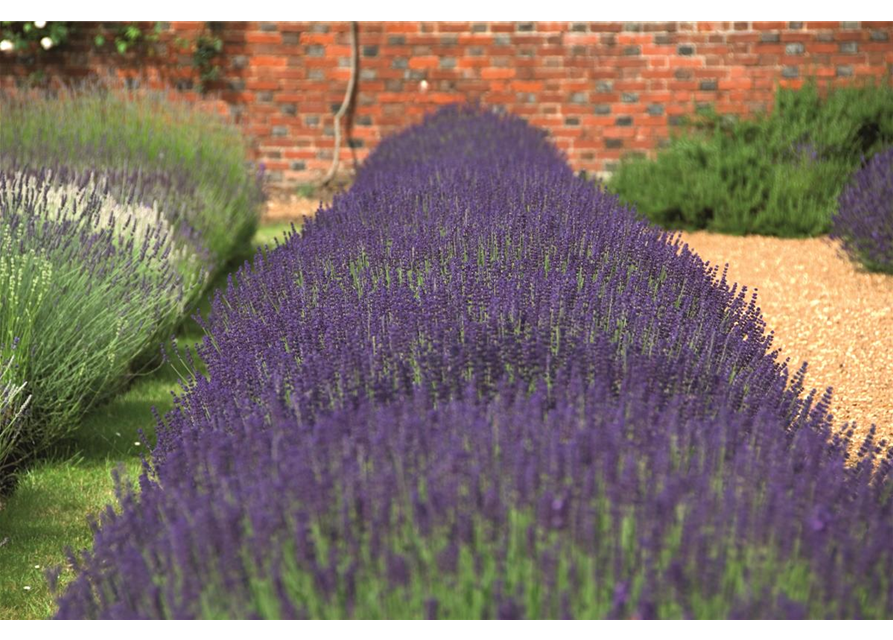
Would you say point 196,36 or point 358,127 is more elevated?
point 196,36

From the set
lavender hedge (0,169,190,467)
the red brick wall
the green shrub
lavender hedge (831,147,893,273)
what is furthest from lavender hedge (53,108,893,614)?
the red brick wall

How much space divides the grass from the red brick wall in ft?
23.0

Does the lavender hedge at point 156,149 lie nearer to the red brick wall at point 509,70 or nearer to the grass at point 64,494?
the grass at point 64,494

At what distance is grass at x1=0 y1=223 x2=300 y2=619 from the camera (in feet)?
12.0

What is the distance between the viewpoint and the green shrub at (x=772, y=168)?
9266 millimetres

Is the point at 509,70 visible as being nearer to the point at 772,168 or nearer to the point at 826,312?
the point at 772,168

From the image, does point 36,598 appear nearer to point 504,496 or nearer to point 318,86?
point 504,496

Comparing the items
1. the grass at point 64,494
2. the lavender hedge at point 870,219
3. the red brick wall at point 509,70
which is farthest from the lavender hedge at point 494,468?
the red brick wall at point 509,70

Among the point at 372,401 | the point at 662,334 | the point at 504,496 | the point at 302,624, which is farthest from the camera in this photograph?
the point at 662,334

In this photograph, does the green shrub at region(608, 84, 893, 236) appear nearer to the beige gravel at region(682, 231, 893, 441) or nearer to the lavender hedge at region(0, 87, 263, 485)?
the beige gravel at region(682, 231, 893, 441)

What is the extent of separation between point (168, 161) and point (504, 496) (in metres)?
6.53

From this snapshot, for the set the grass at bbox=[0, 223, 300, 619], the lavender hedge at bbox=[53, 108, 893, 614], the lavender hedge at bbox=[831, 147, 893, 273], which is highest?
the lavender hedge at bbox=[53, 108, 893, 614]
